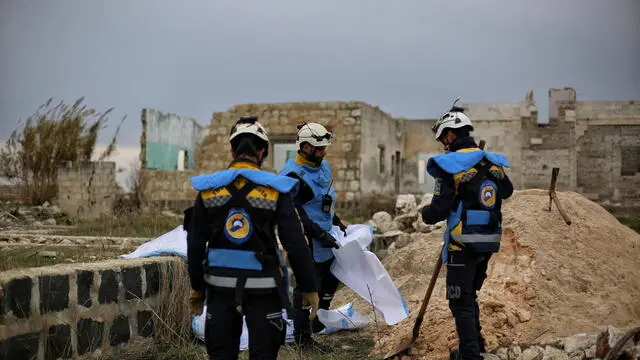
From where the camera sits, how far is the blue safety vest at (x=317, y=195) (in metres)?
6.00

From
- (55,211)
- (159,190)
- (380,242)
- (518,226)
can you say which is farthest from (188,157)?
(518,226)

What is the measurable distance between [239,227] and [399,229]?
326 inches

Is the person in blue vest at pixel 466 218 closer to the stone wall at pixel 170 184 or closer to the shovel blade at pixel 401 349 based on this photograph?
the shovel blade at pixel 401 349

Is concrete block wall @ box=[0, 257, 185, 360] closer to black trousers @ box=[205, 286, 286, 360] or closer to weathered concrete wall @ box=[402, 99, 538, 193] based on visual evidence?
black trousers @ box=[205, 286, 286, 360]

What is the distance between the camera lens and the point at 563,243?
6.98 metres

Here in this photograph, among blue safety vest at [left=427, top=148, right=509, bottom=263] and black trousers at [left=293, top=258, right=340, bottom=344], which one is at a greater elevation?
blue safety vest at [left=427, top=148, right=509, bottom=263]

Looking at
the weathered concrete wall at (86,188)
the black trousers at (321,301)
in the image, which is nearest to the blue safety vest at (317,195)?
the black trousers at (321,301)

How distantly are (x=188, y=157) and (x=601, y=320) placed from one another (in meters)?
24.6

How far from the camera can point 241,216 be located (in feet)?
12.5

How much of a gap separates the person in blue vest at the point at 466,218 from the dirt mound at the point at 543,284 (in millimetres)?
841

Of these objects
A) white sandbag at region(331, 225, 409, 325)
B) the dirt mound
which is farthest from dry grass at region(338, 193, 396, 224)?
white sandbag at region(331, 225, 409, 325)

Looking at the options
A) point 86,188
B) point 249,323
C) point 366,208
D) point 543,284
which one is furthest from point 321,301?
point 86,188

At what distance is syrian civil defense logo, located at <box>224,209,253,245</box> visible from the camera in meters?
3.79

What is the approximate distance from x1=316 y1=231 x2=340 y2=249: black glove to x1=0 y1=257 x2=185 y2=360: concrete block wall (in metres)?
1.20
